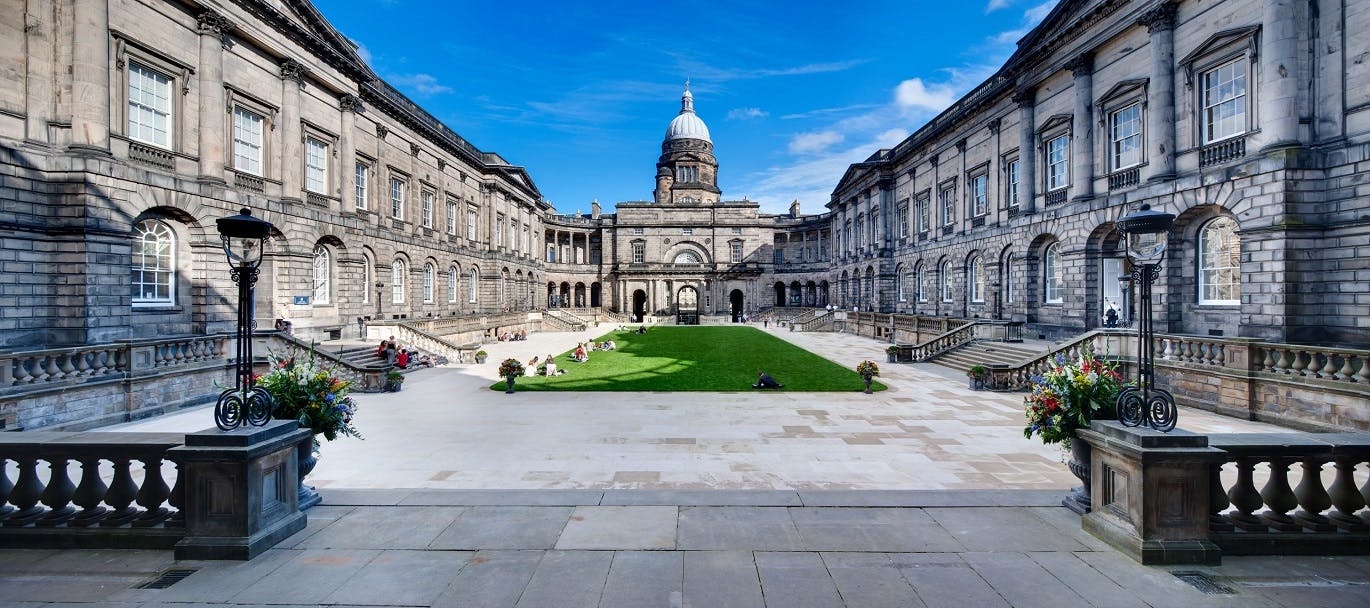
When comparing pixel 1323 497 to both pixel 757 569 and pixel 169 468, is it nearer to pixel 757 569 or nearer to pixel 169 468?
pixel 757 569

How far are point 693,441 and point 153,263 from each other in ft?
60.1

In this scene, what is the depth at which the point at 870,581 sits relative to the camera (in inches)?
179

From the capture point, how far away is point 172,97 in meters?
16.7

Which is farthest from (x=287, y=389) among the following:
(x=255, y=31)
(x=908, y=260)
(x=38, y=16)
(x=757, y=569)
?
(x=908, y=260)

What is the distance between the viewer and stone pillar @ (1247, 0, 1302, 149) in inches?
535

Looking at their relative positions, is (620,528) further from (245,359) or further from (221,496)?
(245,359)

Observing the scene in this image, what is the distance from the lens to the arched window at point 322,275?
23.4 m

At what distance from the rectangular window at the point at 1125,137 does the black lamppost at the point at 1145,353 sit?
17.1 meters

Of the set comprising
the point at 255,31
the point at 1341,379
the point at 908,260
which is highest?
the point at 255,31

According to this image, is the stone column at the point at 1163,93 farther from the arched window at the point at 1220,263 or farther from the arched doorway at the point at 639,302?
the arched doorway at the point at 639,302

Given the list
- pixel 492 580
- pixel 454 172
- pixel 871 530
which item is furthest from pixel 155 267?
pixel 454 172

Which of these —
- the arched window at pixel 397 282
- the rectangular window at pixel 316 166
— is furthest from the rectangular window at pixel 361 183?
the arched window at pixel 397 282

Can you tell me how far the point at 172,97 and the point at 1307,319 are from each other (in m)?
33.9

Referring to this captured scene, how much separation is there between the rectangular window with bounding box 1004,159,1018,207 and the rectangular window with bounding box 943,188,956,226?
5258 mm
